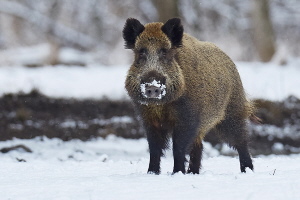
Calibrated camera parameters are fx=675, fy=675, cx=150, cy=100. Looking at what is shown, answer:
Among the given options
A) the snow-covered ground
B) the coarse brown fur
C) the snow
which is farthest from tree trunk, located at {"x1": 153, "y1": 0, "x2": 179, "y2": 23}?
the coarse brown fur

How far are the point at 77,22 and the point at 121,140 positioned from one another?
18.3 metres

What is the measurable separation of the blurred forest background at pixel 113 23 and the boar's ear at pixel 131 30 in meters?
16.3

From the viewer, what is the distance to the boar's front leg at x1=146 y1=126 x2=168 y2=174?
24.2 ft

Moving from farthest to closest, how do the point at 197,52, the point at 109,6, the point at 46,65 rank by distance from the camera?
the point at 109,6 < the point at 46,65 < the point at 197,52

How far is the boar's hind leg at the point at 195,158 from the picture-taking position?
8.09 metres

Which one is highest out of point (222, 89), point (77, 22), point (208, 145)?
point (77, 22)

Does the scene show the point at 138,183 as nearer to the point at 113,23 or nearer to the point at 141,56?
the point at 141,56

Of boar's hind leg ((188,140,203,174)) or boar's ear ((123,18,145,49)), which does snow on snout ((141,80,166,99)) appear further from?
boar's hind leg ((188,140,203,174))

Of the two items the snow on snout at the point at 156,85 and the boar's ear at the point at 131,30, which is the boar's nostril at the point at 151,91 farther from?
the boar's ear at the point at 131,30

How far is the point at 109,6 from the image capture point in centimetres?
2988

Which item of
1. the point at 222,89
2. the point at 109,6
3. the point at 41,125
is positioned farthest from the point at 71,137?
the point at 109,6

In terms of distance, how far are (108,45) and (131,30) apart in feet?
78.8

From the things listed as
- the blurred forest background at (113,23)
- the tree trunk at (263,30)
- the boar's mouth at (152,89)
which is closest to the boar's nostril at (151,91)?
the boar's mouth at (152,89)

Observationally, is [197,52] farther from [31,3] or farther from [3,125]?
[31,3]
